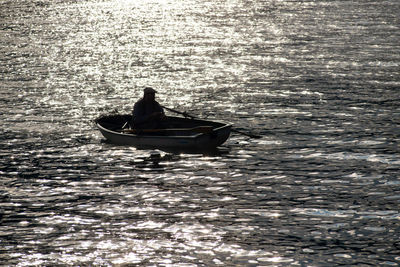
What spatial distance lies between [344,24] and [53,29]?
3085cm

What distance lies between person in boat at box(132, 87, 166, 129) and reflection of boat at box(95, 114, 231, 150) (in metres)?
0.47

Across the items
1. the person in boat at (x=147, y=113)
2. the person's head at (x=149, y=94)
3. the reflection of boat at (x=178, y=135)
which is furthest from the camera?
the person in boat at (x=147, y=113)

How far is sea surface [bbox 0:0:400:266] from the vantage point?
17.8 metres

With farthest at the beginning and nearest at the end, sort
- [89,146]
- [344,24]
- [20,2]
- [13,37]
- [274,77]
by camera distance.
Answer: [20,2] < [344,24] < [13,37] < [274,77] < [89,146]

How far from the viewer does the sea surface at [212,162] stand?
1780cm

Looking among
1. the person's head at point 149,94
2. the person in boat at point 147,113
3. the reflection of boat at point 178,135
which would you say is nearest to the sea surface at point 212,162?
the reflection of boat at point 178,135

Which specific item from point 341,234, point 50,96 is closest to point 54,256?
point 341,234

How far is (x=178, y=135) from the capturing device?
28.0 m

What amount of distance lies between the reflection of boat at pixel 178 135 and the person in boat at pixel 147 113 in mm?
467

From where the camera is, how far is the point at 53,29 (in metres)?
78.6

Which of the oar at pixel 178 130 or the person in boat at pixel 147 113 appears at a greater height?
the person in boat at pixel 147 113

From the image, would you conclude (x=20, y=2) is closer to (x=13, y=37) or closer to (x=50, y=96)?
(x=13, y=37)

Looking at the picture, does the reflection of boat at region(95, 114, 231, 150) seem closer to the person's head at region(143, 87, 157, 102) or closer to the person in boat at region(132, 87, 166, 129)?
the person in boat at region(132, 87, 166, 129)

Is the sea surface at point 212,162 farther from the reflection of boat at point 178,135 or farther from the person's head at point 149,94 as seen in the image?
the person's head at point 149,94
